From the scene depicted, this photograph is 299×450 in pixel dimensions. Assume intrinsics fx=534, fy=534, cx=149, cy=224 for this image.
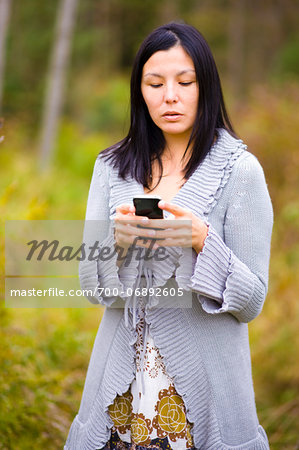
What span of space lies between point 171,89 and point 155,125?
247 mm

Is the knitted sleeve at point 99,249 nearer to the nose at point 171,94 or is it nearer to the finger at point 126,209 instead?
the finger at point 126,209

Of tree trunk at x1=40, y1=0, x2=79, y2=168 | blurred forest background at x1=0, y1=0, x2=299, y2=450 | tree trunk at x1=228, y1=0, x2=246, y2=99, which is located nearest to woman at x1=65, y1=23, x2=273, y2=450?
blurred forest background at x1=0, y1=0, x2=299, y2=450

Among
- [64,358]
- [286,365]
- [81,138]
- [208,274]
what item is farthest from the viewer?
[81,138]

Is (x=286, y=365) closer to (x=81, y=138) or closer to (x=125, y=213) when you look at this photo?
(x=125, y=213)

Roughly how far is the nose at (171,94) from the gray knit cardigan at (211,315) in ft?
0.70

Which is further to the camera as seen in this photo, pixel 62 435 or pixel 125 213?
pixel 62 435

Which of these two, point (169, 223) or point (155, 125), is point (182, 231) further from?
point (155, 125)

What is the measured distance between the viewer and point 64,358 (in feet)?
11.5

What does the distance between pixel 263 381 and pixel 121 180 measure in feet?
9.14

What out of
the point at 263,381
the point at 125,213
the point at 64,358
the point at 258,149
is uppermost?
the point at 125,213

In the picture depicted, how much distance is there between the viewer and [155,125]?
1.93 meters

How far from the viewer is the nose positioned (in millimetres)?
1695

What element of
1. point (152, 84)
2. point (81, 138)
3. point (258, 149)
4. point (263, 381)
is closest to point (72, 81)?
point (81, 138)

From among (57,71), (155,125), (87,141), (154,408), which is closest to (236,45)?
(87,141)
